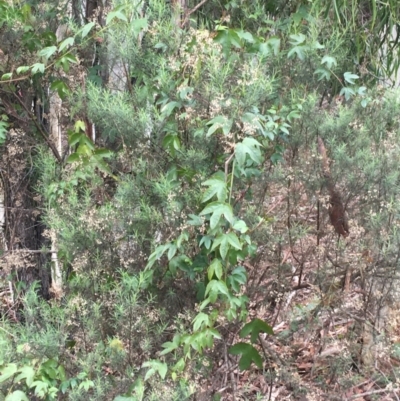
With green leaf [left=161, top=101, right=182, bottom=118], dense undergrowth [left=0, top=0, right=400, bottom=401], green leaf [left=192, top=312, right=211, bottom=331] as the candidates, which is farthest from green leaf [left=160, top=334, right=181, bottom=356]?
green leaf [left=161, top=101, right=182, bottom=118]

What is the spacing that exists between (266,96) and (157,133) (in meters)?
0.49

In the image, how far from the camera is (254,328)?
1.97 meters

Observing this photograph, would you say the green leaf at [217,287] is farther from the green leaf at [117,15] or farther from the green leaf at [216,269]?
the green leaf at [117,15]

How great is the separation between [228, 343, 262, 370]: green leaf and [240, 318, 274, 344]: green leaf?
0.04 meters

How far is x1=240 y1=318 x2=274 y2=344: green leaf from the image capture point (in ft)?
6.43

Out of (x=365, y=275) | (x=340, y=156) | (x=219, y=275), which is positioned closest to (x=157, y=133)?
(x=219, y=275)

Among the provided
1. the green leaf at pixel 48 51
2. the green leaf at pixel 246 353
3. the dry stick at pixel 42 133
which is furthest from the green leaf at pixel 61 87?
the green leaf at pixel 246 353

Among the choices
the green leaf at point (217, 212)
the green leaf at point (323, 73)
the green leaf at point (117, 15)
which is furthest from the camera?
the green leaf at point (323, 73)

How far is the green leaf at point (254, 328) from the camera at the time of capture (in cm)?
196

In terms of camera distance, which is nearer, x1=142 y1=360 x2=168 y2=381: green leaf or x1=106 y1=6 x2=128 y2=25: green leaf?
x1=142 y1=360 x2=168 y2=381: green leaf

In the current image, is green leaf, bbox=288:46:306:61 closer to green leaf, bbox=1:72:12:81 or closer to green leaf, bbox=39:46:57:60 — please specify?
green leaf, bbox=39:46:57:60

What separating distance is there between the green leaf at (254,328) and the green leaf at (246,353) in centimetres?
4

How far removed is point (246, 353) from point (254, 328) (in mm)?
111

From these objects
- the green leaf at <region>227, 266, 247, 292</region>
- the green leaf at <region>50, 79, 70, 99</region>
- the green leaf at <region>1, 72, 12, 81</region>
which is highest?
the green leaf at <region>1, 72, 12, 81</region>
